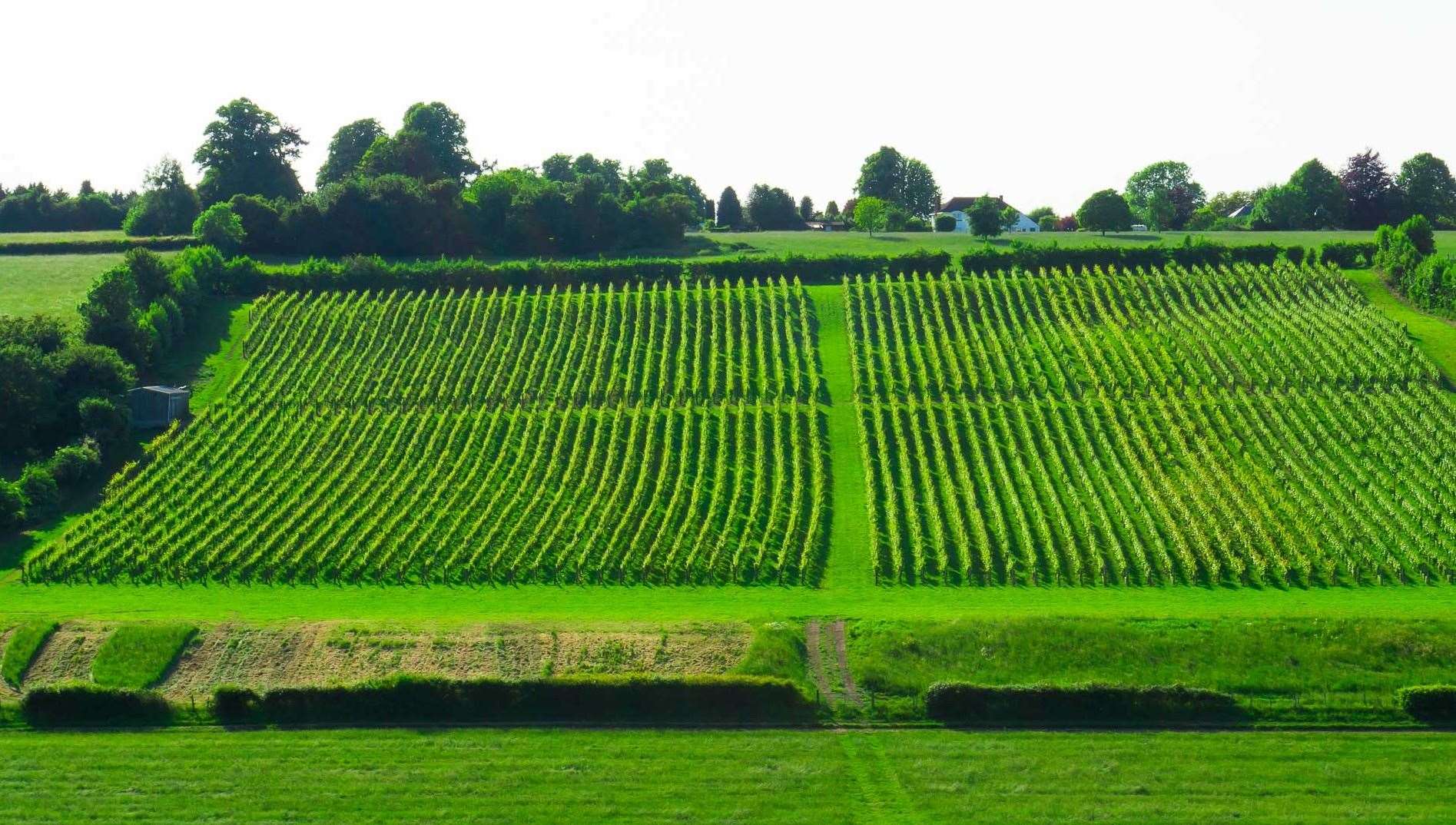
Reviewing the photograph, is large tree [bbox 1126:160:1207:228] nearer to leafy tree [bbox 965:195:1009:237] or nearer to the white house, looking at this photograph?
the white house

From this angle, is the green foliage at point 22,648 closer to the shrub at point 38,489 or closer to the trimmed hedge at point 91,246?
the shrub at point 38,489

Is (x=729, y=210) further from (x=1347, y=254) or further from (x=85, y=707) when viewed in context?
(x=85, y=707)

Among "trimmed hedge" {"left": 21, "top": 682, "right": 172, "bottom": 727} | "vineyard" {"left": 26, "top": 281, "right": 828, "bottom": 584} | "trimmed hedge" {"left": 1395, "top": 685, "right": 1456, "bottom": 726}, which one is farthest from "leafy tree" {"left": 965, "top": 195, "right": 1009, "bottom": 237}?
"trimmed hedge" {"left": 21, "top": 682, "right": 172, "bottom": 727}

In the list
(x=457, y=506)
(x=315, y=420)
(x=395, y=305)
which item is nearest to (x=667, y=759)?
(x=457, y=506)

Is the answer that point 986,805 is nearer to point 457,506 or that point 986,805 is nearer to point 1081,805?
point 1081,805

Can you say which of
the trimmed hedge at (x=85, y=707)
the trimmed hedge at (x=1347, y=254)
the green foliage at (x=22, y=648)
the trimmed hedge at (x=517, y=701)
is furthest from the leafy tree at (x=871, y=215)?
the trimmed hedge at (x=85, y=707)

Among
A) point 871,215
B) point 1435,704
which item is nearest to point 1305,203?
point 871,215
